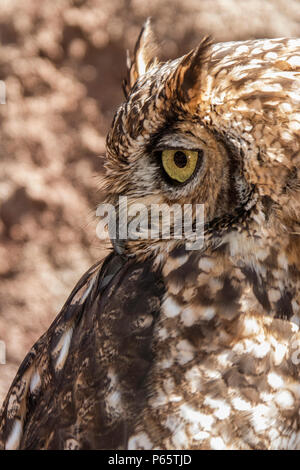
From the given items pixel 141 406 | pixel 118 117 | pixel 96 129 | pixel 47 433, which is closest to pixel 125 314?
pixel 141 406

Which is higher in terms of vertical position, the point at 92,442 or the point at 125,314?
the point at 125,314

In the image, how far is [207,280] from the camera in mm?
1148

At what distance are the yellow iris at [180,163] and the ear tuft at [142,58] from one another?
42 cm

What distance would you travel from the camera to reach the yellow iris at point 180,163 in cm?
110

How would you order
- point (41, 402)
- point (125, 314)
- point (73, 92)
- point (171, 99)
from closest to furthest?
point (171, 99), point (125, 314), point (41, 402), point (73, 92)

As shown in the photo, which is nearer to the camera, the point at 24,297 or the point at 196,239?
the point at 196,239

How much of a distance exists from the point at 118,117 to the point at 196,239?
332 millimetres

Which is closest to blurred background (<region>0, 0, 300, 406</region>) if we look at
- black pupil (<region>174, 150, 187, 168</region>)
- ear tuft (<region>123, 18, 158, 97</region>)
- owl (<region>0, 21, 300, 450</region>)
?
ear tuft (<region>123, 18, 158, 97</region>)

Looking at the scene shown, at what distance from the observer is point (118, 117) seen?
1.25m

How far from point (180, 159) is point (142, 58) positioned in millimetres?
515

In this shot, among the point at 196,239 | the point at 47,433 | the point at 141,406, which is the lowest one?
the point at 47,433

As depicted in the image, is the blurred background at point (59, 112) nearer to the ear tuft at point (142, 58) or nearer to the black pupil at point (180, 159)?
the ear tuft at point (142, 58)

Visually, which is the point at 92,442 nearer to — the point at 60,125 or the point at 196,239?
the point at 196,239

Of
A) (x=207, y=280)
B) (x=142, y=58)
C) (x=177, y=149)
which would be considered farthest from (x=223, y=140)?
(x=142, y=58)
